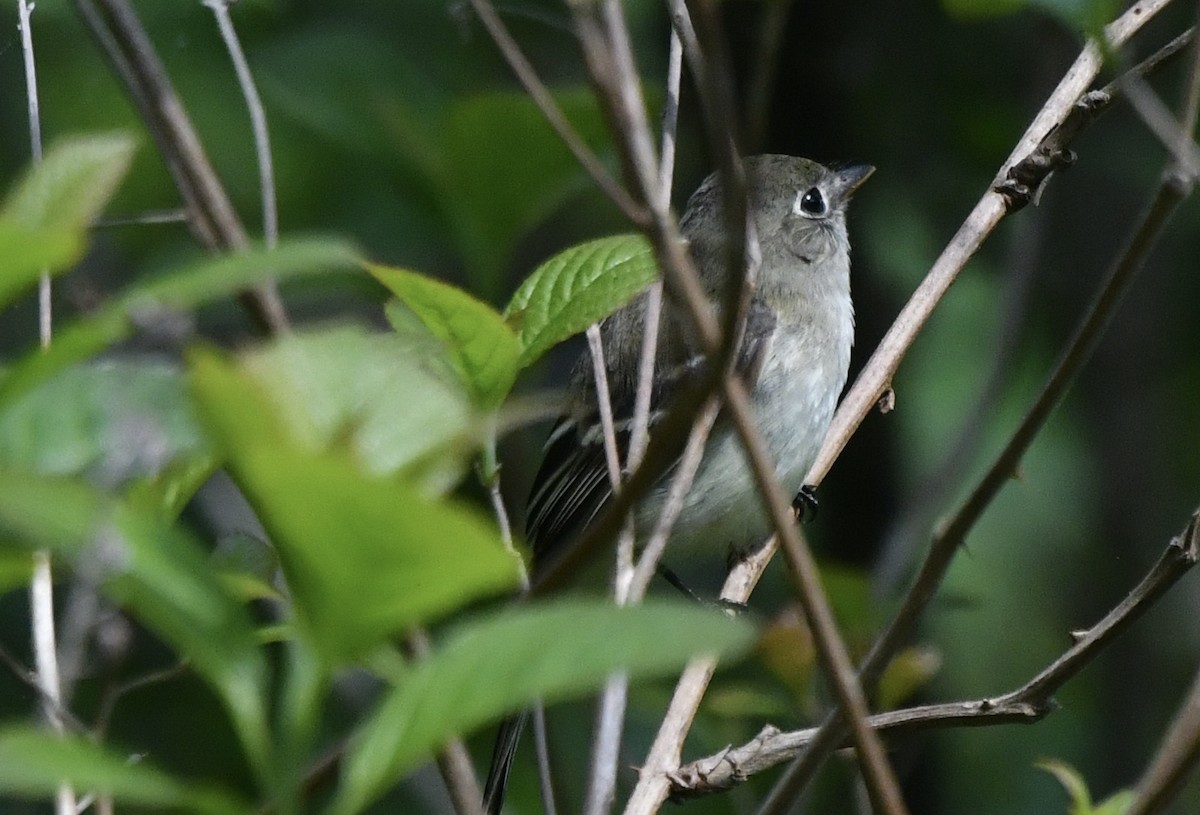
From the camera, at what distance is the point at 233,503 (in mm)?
1787

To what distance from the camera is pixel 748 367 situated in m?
3.44

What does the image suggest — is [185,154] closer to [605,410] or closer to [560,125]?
[560,125]

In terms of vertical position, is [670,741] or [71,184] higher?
[71,184]

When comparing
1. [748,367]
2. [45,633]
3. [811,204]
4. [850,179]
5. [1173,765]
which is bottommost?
[748,367]

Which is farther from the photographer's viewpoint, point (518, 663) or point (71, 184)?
point (71, 184)

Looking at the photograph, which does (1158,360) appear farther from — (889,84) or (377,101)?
(377,101)

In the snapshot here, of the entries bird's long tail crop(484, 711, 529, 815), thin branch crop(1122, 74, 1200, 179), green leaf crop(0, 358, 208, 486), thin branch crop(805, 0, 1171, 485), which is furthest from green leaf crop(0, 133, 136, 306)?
bird's long tail crop(484, 711, 529, 815)

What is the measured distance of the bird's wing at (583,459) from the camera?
367 centimetres

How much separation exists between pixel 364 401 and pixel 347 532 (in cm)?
17

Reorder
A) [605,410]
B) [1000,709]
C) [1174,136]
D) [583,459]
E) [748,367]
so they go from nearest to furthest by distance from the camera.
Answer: [1174,136] → [1000,709] → [605,410] → [748,367] → [583,459]

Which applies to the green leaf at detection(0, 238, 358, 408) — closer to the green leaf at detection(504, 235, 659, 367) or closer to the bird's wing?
the green leaf at detection(504, 235, 659, 367)

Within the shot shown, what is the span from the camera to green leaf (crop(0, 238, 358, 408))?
816mm

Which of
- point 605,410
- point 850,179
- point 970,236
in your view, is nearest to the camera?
point 605,410

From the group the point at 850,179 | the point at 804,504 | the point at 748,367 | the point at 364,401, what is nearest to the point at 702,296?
the point at 364,401
